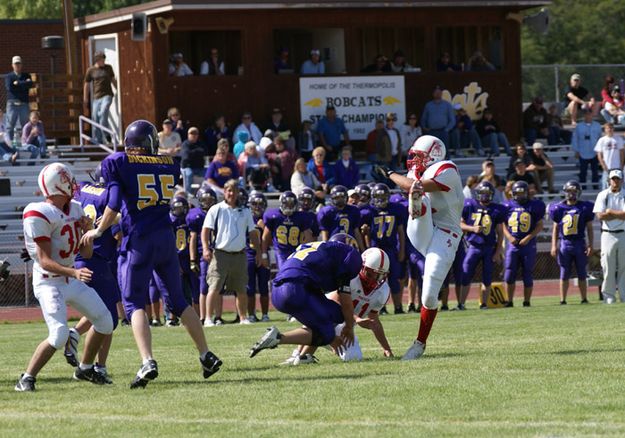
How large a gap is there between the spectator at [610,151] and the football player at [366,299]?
15.3 meters

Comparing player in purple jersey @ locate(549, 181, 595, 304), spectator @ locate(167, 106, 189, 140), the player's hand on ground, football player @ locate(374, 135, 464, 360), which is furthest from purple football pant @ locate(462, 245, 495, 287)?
the player's hand on ground

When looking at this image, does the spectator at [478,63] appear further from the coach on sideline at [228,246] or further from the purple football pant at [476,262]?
the coach on sideline at [228,246]

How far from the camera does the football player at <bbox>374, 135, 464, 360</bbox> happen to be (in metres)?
10.3

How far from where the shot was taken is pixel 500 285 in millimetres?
19016

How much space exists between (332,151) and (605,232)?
7.41 m

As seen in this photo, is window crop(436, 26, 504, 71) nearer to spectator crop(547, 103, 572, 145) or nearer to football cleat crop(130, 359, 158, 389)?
spectator crop(547, 103, 572, 145)

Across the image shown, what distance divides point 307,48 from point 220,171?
7.00 metres

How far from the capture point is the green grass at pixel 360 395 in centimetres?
707

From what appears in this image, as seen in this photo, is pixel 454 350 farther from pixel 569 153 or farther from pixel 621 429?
pixel 569 153

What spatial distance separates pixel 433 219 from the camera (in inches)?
417

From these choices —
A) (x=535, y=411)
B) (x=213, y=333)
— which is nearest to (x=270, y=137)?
(x=213, y=333)

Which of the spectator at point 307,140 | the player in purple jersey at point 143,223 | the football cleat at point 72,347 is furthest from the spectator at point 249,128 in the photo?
the player in purple jersey at point 143,223

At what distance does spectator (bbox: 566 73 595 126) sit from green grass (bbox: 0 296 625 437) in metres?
16.8

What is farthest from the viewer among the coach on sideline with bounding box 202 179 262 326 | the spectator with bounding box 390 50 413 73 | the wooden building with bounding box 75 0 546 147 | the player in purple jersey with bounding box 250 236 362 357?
the spectator with bounding box 390 50 413 73
